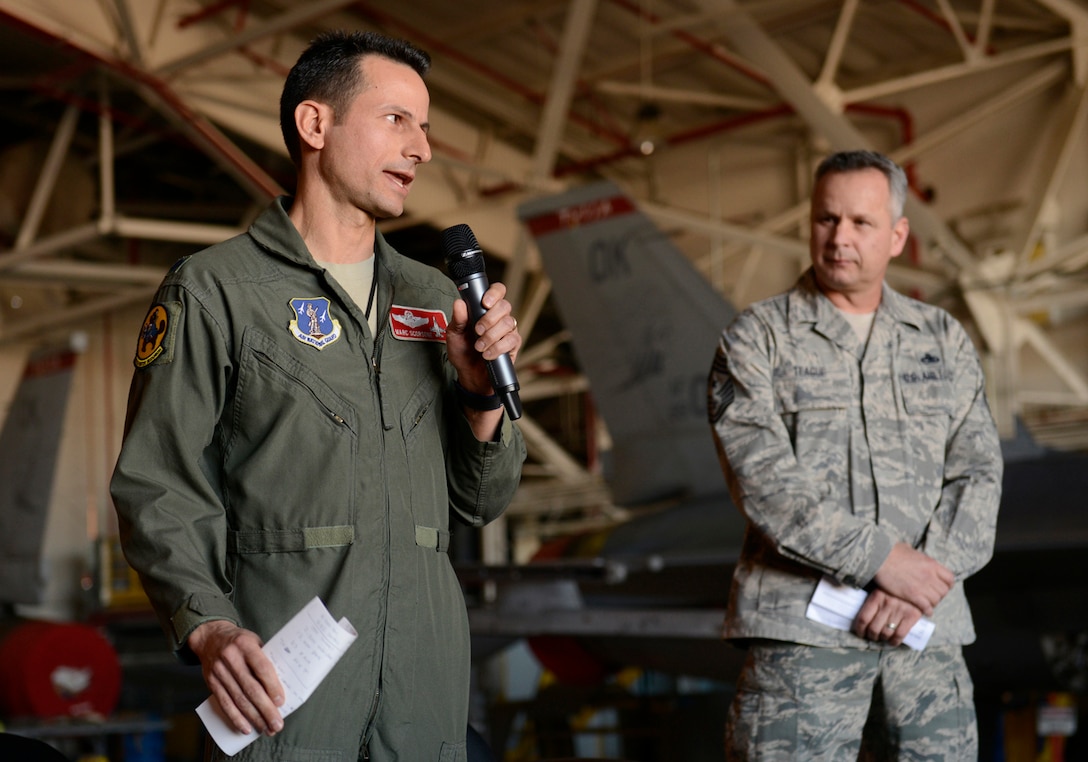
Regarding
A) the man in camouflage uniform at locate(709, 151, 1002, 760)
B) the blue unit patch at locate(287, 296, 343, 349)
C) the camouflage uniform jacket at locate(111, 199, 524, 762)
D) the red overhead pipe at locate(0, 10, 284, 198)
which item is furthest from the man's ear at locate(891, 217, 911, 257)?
the red overhead pipe at locate(0, 10, 284, 198)

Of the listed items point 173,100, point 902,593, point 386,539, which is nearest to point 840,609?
point 902,593

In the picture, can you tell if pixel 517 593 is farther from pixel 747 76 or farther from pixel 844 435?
pixel 747 76

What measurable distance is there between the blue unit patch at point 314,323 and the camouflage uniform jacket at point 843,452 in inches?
43.2

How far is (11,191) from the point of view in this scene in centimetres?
1229

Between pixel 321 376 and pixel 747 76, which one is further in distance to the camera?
pixel 747 76

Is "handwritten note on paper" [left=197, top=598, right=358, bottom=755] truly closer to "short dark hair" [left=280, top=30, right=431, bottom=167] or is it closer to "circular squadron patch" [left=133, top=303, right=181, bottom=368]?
"circular squadron patch" [left=133, top=303, right=181, bottom=368]

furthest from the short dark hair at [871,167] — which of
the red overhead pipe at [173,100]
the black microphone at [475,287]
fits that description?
the red overhead pipe at [173,100]

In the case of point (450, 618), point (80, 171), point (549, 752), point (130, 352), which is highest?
point (80, 171)

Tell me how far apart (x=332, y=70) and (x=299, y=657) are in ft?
3.10

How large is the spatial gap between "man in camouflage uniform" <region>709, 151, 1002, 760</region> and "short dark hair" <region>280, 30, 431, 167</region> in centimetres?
113

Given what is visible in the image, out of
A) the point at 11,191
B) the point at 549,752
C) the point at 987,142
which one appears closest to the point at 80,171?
the point at 11,191

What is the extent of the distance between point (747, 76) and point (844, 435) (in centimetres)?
1132

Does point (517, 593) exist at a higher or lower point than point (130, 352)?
lower

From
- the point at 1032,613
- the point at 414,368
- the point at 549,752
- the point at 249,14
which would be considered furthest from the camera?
the point at 249,14
